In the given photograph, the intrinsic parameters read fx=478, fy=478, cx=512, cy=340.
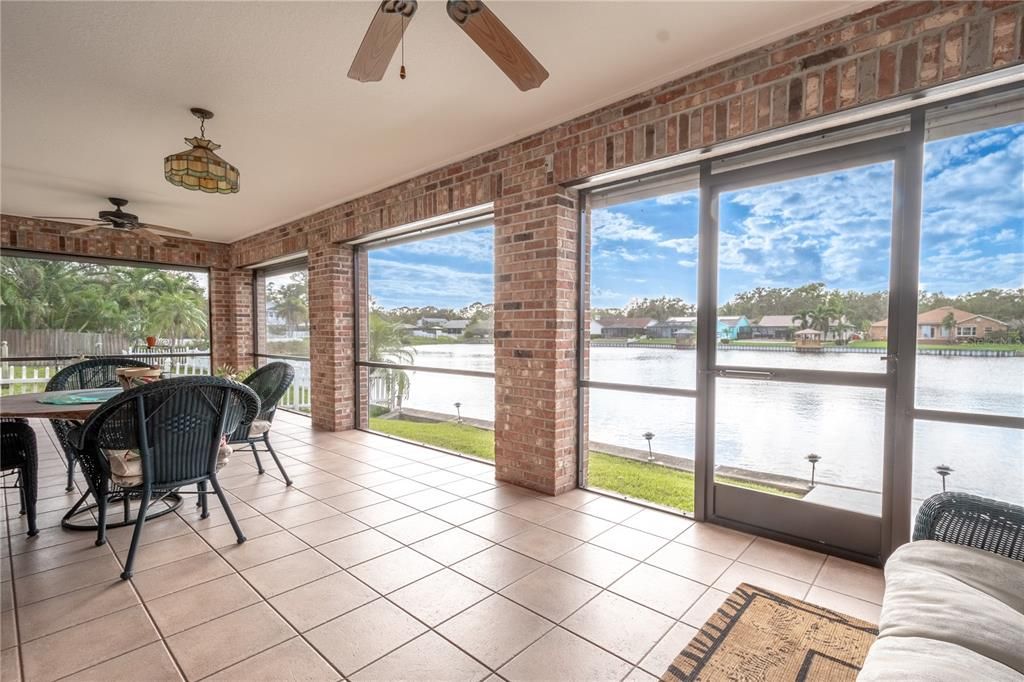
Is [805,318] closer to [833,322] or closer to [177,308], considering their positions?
[833,322]

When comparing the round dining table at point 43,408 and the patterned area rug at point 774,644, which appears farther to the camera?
the round dining table at point 43,408

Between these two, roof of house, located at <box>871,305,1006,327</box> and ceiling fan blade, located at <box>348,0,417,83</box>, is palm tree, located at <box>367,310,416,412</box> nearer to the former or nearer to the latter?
ceiling fan blade, located at <box>348,0,417,83</box>

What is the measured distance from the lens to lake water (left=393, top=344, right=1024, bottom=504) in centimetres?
214

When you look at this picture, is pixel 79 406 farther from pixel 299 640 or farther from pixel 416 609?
pixel 416 609

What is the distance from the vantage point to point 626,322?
3.38 meters

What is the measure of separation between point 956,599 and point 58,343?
29.7 feet

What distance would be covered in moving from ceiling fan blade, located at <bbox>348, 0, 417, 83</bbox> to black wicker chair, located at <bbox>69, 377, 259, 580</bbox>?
5.61 ft

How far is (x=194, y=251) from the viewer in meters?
7.12

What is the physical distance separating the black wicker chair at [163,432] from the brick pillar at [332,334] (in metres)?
2.72

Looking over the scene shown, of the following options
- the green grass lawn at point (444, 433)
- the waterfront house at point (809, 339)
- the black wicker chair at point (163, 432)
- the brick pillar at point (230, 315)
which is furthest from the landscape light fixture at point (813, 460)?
the brick pillar at point (230, 315)

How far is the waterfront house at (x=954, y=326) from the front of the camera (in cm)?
214

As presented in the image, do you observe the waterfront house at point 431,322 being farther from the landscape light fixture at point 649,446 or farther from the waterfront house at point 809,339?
the waterfront house at point 809,339

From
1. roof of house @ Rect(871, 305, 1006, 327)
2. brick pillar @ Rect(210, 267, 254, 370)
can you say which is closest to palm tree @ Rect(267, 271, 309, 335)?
brick pillar @ Rect(210, 267, 254, 370)

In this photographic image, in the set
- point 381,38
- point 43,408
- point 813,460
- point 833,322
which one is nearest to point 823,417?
point 813,460
